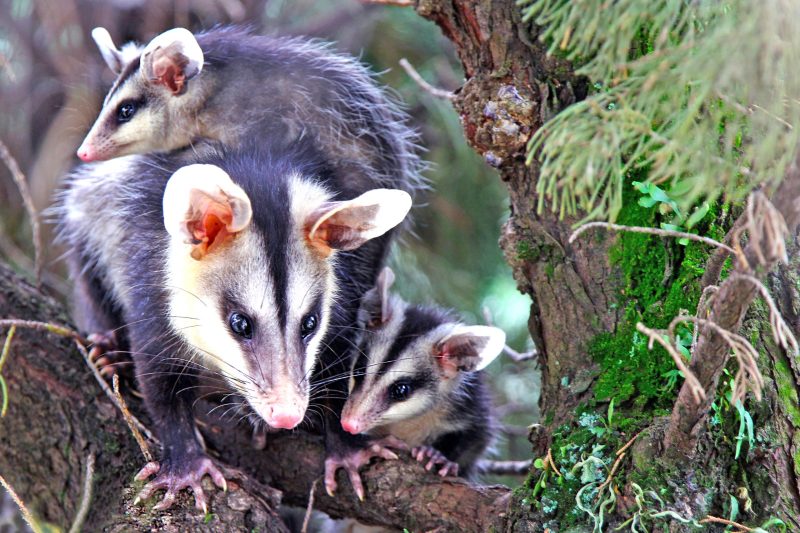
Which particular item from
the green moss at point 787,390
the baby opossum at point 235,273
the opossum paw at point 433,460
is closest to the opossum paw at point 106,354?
the baby opossum at point 235,273

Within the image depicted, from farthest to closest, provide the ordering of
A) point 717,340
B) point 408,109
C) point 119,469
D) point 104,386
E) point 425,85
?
point 408,109 → point 104,386 → point 119,469 → point 425,85 → point 717,340

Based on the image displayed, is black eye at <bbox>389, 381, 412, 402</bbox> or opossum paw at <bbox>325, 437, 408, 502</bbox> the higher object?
black eye at <bbox>389, 381, 412, 402</bbox>

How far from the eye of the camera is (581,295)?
2.30 metres

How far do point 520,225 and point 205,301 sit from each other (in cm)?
81

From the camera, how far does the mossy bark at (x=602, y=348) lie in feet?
6.48

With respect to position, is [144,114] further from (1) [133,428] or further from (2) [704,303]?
(2) [704,303]

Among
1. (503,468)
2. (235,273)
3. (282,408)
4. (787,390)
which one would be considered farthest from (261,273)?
(503,468)

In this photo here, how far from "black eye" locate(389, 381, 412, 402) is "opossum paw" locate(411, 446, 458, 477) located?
0.16 m

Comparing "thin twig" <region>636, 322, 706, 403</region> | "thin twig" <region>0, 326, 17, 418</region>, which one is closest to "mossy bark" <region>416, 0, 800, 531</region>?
"thin twig" <region>636, 322, 706, 403</region>

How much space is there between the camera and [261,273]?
7.23ft

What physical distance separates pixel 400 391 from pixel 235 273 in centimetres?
82

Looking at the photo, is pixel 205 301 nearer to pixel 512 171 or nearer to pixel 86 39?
pixel 512 171

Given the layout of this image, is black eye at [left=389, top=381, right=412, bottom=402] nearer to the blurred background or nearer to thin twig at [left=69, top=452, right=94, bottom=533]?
thin twig at [left=69, top=452, right=94, bottom=533]

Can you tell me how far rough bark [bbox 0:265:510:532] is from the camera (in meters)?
2.38
